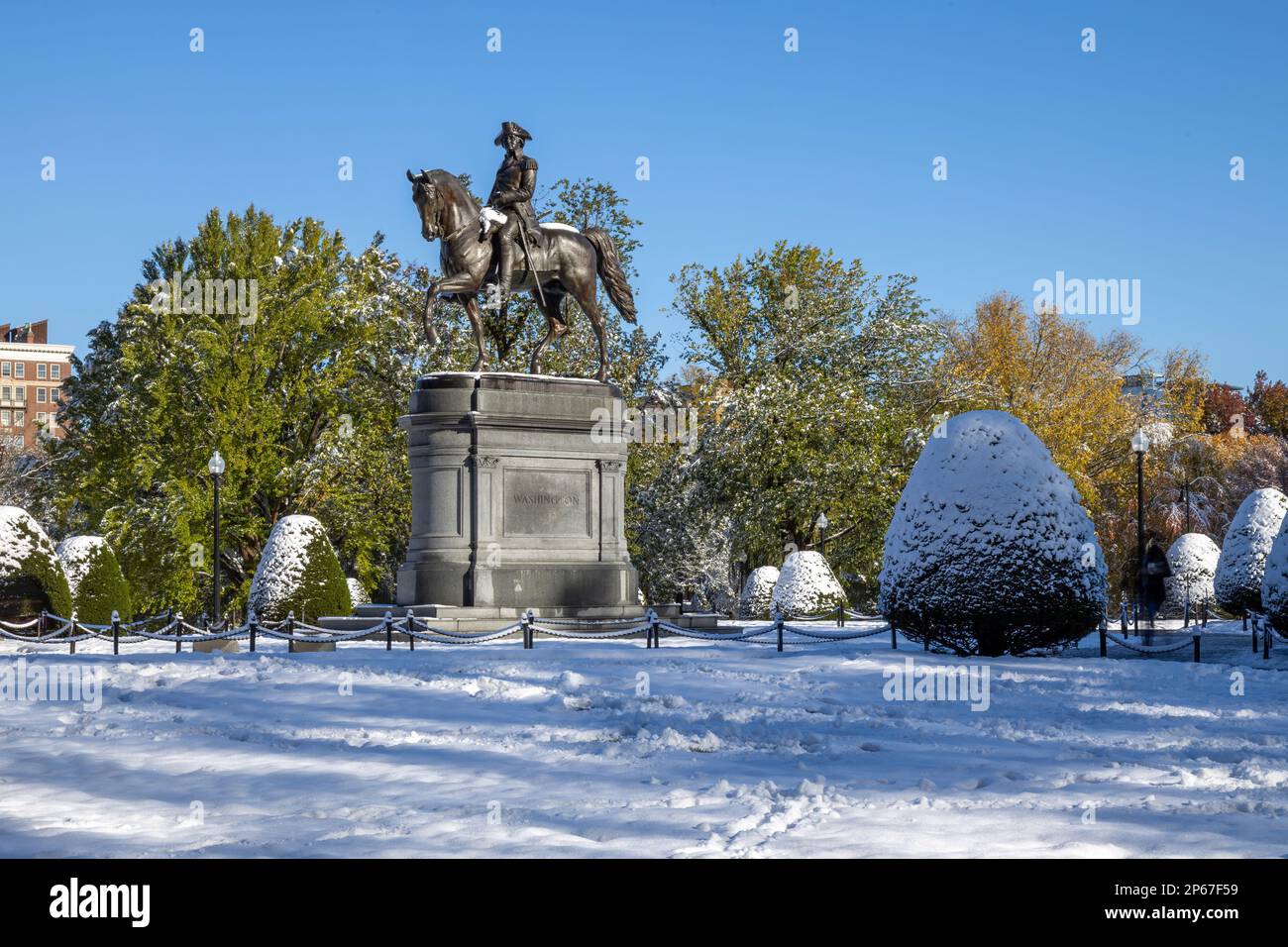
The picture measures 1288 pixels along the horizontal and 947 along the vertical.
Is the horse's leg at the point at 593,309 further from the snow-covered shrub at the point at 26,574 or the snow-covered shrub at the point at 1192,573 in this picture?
the snow-covered shrub at the point at 1192,573

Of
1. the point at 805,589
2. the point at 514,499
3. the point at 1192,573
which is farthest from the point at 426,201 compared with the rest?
the point at 1192,573

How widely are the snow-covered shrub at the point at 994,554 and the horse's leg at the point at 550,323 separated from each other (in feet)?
29.8

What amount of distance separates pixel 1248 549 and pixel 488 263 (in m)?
20.0

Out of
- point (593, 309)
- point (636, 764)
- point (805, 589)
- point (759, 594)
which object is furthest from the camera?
point (759, 594)

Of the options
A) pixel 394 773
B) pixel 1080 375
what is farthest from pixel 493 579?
pixel 1080 375

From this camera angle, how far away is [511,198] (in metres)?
24.2

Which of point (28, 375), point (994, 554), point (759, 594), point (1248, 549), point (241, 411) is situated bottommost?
point (759, 594)

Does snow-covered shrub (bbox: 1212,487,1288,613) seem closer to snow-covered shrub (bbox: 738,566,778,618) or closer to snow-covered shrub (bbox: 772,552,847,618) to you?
snow-covered shrub (bbox: 772,552,847,618)

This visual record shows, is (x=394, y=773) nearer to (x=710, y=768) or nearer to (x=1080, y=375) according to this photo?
(x=710, y=768)

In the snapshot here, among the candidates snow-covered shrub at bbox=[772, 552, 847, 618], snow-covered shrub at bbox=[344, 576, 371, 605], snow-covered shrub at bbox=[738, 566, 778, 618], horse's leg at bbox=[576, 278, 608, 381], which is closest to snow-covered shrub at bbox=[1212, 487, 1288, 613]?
snow-covered shrub at bbox=[772, 552, 847, 618]

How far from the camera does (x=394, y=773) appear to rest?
9.27m

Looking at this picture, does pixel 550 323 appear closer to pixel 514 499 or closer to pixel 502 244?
pixel 502 244

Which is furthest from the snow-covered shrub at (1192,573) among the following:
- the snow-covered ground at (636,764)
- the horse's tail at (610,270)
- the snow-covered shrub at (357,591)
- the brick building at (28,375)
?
the brick building at (28,375)

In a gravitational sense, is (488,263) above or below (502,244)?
below
